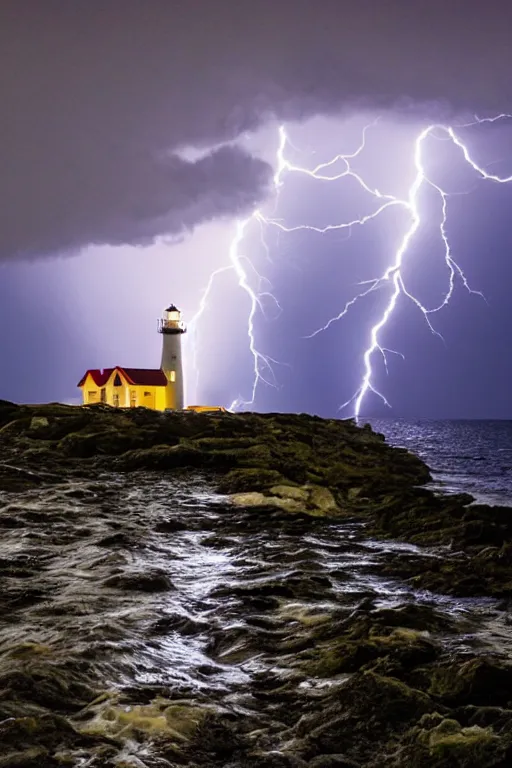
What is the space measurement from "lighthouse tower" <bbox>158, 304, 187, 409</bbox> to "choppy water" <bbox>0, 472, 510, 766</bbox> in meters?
41.1

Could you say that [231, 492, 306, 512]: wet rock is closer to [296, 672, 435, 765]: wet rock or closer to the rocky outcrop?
the rocky outcrop

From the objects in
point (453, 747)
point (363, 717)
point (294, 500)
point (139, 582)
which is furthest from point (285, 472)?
point (453, 747)

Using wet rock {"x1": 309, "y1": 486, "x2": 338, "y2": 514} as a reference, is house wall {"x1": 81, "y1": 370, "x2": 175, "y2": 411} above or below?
above

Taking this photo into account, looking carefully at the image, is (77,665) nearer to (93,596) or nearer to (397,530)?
(93,596)

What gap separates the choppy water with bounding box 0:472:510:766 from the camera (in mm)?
4613

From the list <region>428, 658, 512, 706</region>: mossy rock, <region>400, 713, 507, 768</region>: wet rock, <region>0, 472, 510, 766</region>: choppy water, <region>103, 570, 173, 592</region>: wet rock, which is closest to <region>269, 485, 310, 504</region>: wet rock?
<region>0, 472, 510, 766</region>: choppy water

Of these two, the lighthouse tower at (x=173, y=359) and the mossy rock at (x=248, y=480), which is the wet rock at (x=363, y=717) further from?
the lighthouse tower at (x=173, y=359)

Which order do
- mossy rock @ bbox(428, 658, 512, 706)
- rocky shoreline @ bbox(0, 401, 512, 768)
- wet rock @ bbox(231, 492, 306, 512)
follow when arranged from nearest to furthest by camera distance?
rocky shoreline @ bbox(0, 401, 512, 768), mossy rock @ bbox(428, 658, 512, 706), wet rock @ bbox(231, 492, 306, 512)

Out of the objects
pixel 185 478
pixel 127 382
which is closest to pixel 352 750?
pixel 185 478

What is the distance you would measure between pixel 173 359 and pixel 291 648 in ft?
157

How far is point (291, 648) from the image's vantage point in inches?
203

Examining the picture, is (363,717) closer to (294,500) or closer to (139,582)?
(139,582)

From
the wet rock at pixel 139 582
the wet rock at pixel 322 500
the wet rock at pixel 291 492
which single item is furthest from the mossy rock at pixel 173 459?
the wet rock at pixel 139 582

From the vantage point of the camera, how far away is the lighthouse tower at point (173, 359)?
172 feet
